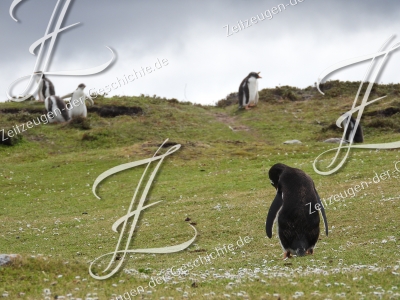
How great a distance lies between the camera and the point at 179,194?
21.6 m

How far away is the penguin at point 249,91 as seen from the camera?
147 feet

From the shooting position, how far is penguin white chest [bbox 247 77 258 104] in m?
44.6

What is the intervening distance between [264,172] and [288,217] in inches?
519

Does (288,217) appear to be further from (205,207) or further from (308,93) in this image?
(308,93)

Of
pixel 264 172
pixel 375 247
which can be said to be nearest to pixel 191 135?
pixel 264 172

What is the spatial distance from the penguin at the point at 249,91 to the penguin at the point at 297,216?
112 ft

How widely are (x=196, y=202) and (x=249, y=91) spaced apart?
2714 centimetres

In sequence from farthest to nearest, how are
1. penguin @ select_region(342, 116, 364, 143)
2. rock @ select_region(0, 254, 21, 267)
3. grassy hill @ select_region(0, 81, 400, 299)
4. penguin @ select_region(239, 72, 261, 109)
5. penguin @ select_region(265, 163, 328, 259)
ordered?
penguin @ select_region(239, 72, 261, 109) → penguin @ select_region(342, 116, 364, 143) → penguin @ select_region(265, 163, 328, 259) → rock @ select_region(0, 254, 21, 267) → grassy hill @ select_region(0, 81, 400, 299)

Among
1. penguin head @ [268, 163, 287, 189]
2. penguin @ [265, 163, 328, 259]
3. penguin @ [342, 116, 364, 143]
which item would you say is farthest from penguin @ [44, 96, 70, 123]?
penguin @ [265, 163, 328, 259]

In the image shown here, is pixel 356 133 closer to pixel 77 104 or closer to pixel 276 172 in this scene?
pixel 77 104

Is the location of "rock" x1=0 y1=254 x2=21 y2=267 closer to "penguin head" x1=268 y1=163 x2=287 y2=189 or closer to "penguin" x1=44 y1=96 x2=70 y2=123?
"penguin head" x1=268 y1=163 x2=287 y2=189

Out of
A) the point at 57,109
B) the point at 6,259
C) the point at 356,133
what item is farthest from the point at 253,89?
the point at 6,259

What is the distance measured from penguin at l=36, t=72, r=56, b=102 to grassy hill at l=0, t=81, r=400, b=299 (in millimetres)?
2085

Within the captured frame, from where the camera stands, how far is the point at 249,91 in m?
45.5
